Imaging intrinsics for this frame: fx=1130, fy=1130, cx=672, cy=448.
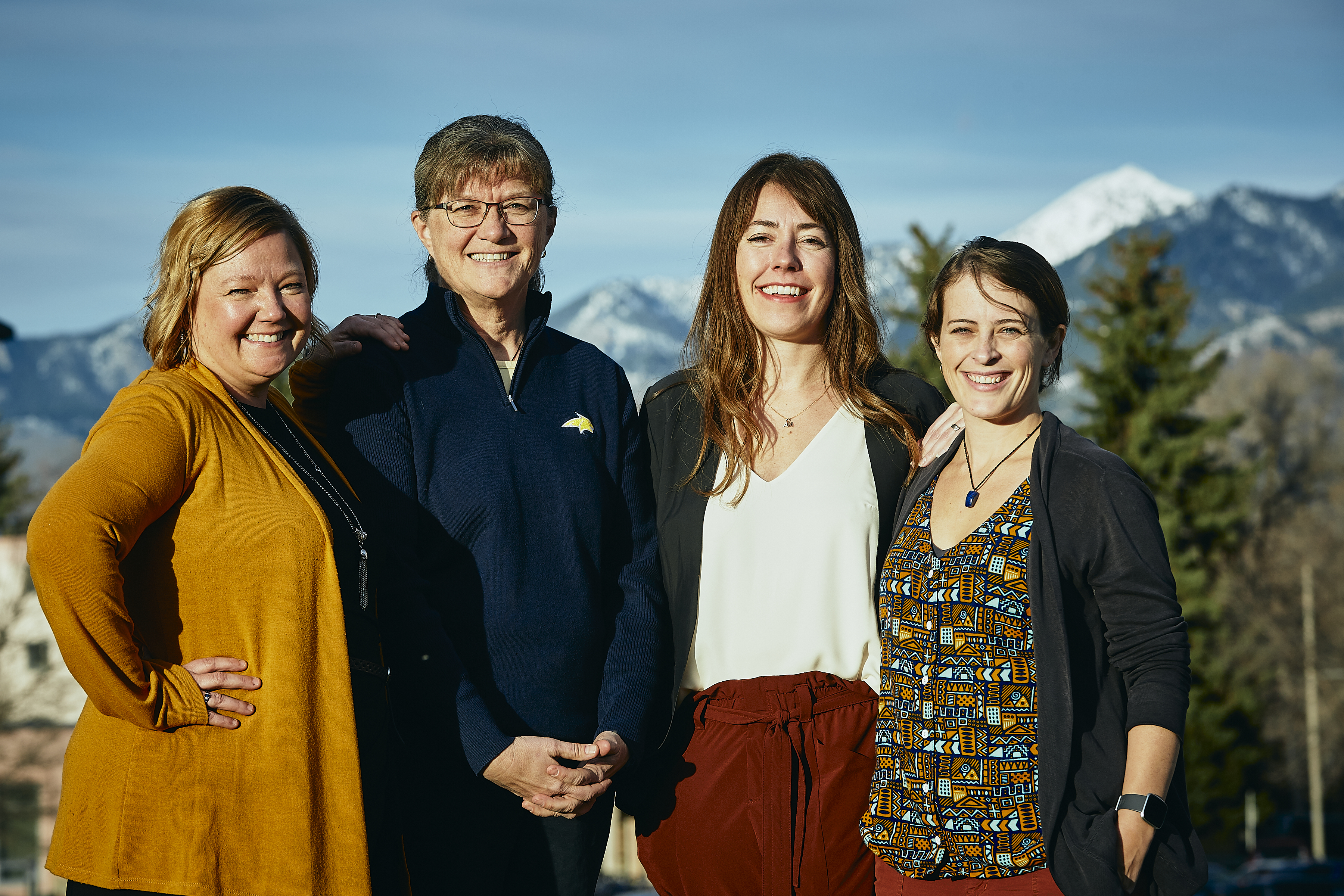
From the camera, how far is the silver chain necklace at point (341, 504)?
2744 millimetres

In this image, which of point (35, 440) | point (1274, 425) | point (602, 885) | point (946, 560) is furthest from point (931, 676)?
point (35, 440)

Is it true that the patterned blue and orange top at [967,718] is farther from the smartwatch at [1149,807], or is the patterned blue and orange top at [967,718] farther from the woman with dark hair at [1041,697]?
the smartwatch at [1149,807]

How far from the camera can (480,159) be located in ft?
10.2

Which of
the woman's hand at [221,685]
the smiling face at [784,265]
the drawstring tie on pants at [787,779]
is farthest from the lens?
the smiling face at [784,265]

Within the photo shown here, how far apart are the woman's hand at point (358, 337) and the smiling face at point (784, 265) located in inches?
40.0

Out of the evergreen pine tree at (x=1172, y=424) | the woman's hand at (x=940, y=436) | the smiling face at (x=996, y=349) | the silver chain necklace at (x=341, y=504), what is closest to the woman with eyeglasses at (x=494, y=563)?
the silver chain necklace at (x=341, y=504)

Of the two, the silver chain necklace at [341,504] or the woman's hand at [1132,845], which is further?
the silver chain necklace at [341,504]

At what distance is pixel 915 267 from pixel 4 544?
20.2 m

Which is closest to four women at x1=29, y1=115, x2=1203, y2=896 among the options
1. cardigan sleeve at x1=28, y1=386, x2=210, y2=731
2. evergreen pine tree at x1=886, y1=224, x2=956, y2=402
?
cardigan sleeve at x1=28, y1=386, x2=210, y2=731

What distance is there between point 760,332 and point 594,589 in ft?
3.15

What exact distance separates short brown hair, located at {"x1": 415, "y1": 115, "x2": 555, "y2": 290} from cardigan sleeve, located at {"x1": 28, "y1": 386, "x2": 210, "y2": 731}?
42.0 inches

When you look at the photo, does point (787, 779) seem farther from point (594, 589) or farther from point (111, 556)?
Answer: point (111, 556)

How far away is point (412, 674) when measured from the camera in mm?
2926

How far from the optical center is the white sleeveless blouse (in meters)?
3.05
